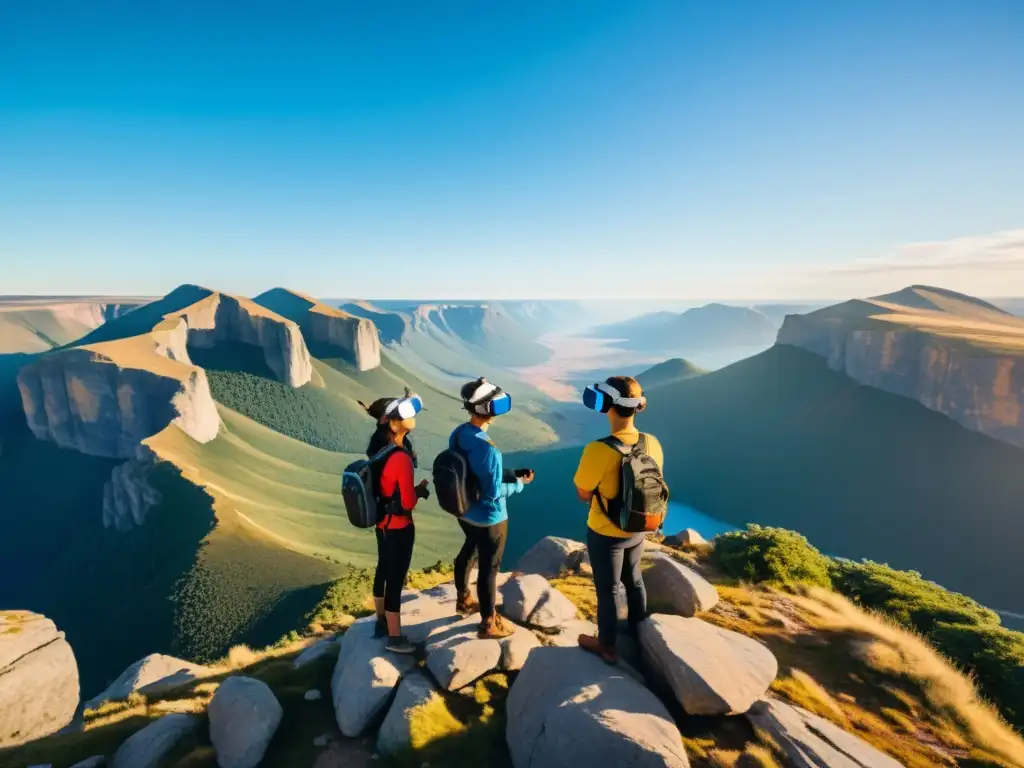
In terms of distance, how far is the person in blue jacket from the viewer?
5879mm

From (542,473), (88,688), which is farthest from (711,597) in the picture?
(542,473)

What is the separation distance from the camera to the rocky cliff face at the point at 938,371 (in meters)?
57.4

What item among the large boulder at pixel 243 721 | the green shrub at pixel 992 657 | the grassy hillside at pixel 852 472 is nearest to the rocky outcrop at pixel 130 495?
the large boulder at pixel 243 721

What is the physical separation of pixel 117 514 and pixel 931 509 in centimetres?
10696

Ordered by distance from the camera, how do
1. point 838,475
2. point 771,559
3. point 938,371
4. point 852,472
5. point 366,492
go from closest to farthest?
point 366,492, point 771,559, point 938,371, point 852,472, point 838,475

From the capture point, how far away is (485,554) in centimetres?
629

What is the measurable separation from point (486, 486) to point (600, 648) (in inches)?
102

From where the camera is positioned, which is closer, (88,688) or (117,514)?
(88,688)

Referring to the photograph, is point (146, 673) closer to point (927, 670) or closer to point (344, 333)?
point (927, 670)

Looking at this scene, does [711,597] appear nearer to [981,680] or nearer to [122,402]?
[981,680]

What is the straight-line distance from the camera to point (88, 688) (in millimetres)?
35969

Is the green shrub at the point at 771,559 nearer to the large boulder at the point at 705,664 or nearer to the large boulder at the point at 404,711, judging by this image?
the large boulder at the point at 705,664

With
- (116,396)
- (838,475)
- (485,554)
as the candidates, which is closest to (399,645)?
(485,554)

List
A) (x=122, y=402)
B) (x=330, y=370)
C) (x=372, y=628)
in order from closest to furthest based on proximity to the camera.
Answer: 1. (x=372, y=628)
2. (x=122, y=402)
3. (x=330, y=370)
